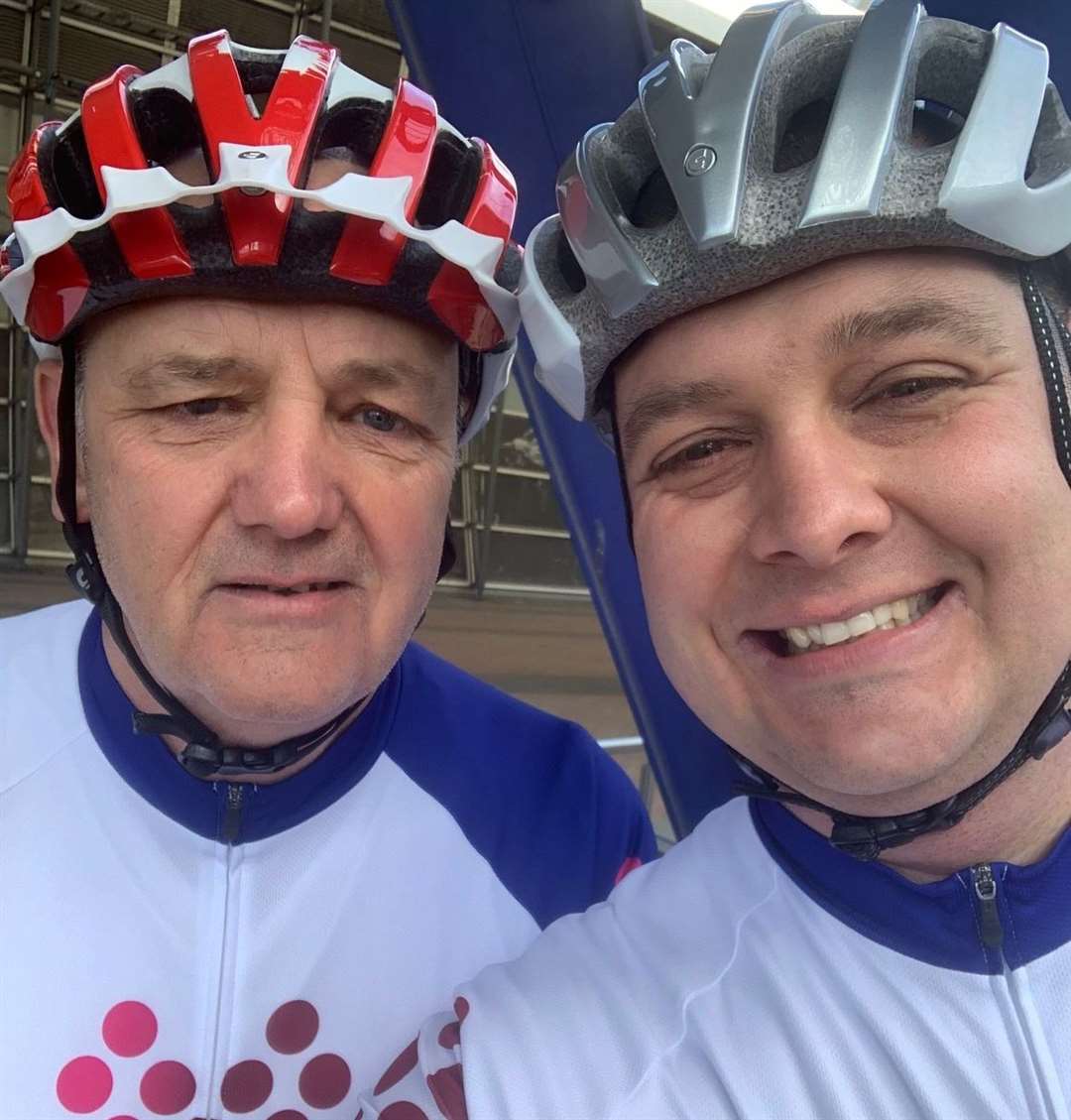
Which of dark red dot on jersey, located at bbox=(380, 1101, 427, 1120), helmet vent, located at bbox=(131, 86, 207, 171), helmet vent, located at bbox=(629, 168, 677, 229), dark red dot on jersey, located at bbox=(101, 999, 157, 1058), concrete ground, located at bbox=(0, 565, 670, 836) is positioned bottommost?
dark red dot on jersey, located at bbox=(380, 1101, 427, 1120)

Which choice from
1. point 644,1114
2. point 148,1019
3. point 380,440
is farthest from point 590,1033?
point 380,440

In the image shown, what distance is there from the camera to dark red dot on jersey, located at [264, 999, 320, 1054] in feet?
4.59

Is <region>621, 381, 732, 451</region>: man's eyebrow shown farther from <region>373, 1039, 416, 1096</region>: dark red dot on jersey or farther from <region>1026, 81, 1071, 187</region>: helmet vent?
<region>373, 1039, 416, 1096</region>: dark red dot on jersey

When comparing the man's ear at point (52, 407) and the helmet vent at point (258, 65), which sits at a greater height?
the helmet vent at point (258, 65)

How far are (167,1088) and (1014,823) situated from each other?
1.30 metres

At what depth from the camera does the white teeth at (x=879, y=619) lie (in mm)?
1126

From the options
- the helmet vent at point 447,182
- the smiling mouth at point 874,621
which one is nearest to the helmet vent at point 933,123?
the smiling mouth at point 874,621

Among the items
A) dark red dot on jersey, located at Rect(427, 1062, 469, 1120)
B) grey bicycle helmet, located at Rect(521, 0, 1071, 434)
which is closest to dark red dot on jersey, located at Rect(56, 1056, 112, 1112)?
dark red dot on jersey, located at Rect(427, 1062, 469, 1120)

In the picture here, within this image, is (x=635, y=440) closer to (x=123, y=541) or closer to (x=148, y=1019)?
(x=123, y=541)

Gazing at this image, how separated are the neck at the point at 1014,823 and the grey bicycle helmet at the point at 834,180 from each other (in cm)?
8

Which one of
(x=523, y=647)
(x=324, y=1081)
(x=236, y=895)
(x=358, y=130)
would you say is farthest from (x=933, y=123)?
(x=523, y=647)

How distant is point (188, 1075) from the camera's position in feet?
4.44

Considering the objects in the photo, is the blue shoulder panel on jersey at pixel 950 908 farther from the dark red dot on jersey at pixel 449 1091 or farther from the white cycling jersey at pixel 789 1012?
the dark red dot on jersey at pixel 449 1091

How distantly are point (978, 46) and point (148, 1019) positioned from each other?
6.08 ft
